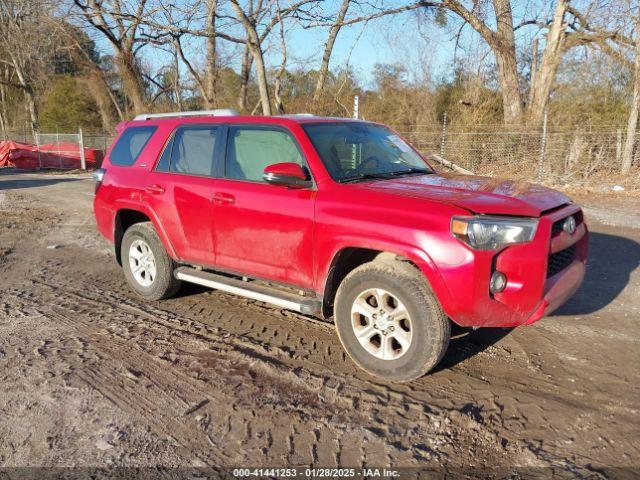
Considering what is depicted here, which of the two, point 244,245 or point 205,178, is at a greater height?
point 205,178

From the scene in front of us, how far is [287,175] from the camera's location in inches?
152

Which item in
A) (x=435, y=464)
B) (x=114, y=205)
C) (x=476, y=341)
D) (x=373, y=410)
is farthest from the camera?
(x=114, y=205)

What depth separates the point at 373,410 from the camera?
325cm

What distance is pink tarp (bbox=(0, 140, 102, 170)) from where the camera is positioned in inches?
968

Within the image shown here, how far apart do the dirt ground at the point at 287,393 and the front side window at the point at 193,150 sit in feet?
4.57

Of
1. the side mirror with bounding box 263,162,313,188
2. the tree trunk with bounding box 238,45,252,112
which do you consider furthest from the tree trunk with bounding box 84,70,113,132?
the side mirror with bounding box 263,162,313,188

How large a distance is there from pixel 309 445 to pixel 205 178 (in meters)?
2.68

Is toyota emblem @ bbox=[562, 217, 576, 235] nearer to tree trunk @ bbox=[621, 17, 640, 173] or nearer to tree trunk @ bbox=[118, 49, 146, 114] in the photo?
tree trunk @ bbox=[621, 17, 640, 173]

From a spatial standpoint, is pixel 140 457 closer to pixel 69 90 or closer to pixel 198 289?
pixel 198 289

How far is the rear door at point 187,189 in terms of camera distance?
470 centimetres

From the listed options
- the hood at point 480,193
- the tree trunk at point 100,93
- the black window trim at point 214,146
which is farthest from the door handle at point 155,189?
the tree trunk at point 100,93

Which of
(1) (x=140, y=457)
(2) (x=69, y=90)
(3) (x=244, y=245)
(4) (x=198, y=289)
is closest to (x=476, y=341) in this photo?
(3) (x=244, y=245)

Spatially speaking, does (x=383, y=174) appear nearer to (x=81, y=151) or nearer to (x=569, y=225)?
(x=569, y=225)

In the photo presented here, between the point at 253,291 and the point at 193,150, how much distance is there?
5.20 ft
